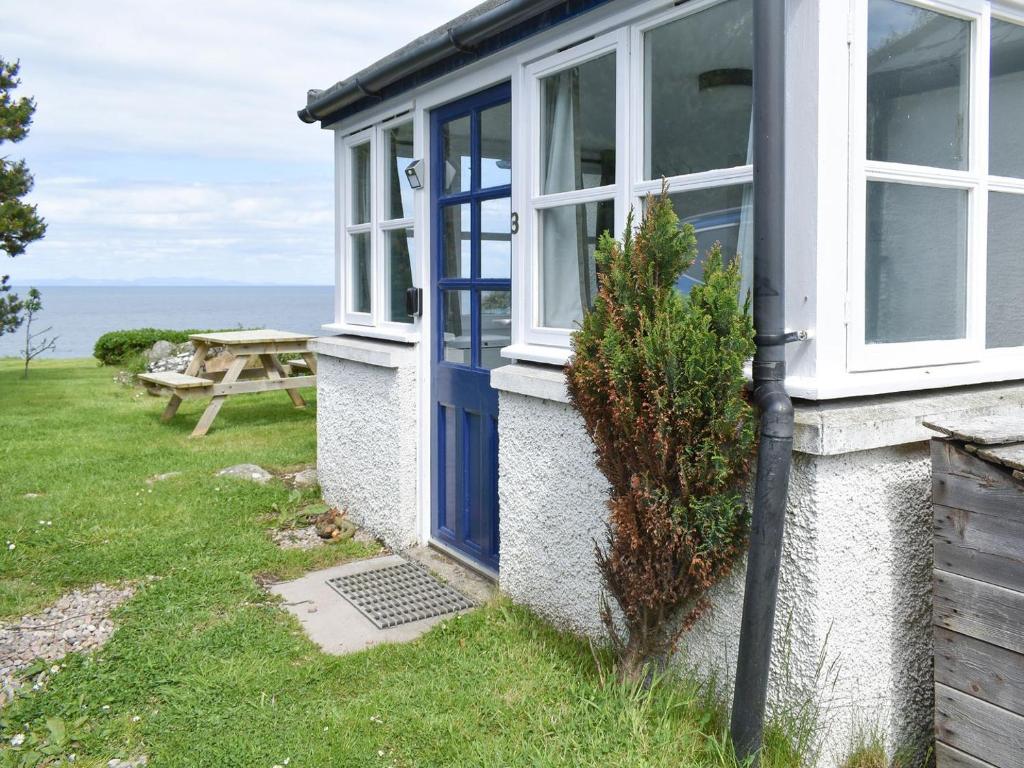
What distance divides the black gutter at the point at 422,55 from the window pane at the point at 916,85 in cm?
146

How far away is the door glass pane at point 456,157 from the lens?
5.12m

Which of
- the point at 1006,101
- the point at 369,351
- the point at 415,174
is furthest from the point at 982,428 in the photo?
the point at 369,351

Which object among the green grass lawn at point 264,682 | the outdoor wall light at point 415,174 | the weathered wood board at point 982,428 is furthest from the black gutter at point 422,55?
the green grass lawn at point 264,682

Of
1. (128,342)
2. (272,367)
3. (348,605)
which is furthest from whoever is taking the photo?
(128,342)

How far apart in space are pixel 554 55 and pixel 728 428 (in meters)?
2.19

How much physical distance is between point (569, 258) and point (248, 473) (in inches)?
170

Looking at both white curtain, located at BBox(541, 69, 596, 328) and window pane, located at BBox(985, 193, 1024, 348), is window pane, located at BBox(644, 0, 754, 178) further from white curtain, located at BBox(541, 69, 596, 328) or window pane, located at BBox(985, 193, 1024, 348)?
window pane, located at BBox(985, 193, 1024, 348)

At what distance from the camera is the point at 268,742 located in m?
3.26

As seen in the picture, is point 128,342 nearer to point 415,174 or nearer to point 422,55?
point 415,174

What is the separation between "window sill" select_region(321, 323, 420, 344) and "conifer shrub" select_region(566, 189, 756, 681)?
2.47 m

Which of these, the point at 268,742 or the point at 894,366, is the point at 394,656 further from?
the point at 894,366

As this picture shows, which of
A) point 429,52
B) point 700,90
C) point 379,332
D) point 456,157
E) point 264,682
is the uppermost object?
point 429,52

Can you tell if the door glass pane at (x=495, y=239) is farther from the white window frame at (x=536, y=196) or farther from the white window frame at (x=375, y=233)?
the white window frame at (x=375, y=233)

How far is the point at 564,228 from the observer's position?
13.6ft
